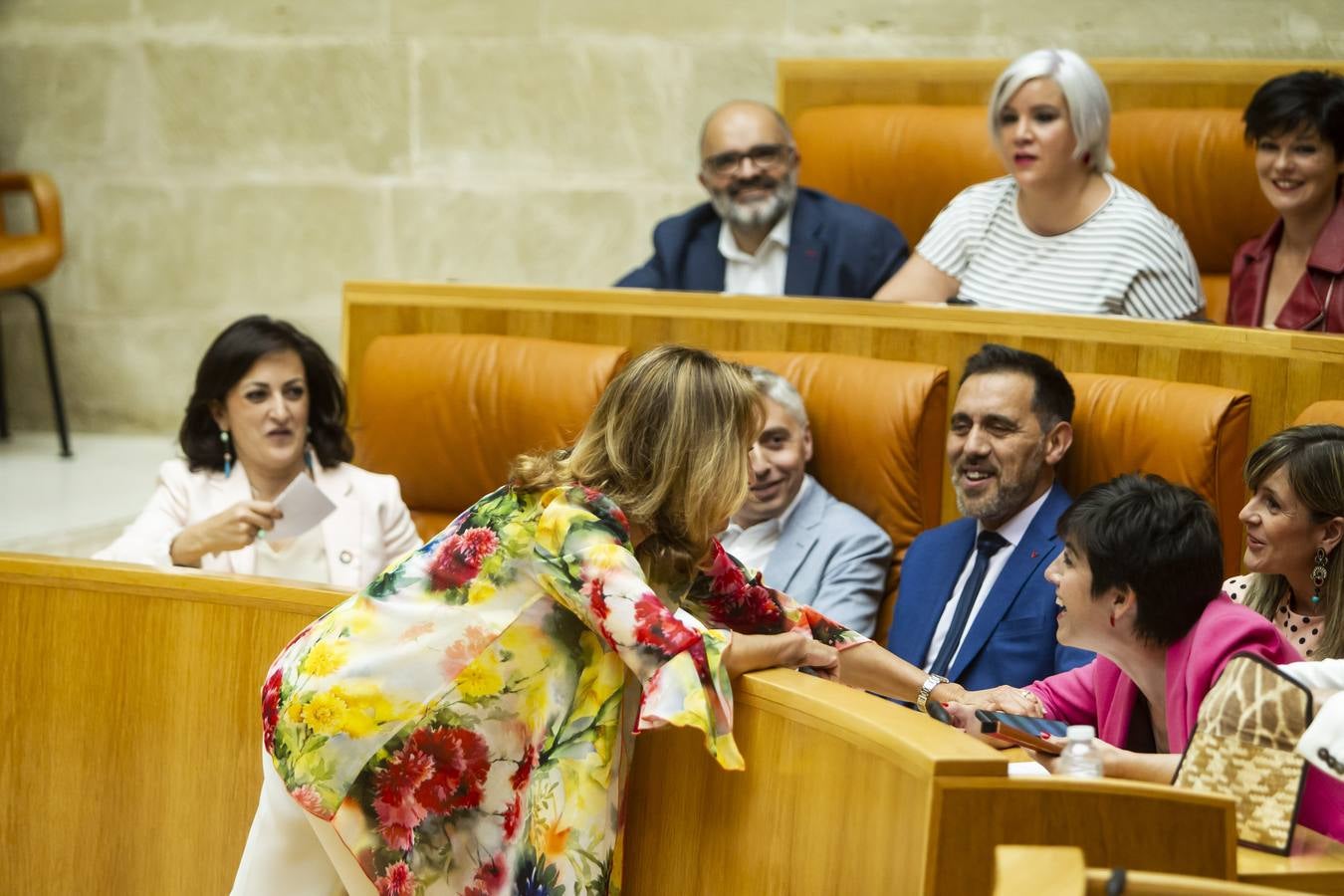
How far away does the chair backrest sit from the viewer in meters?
3.31

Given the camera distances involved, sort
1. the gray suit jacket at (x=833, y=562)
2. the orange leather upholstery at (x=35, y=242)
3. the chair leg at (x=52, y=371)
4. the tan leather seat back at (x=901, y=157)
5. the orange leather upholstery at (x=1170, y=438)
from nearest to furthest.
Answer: the orange leather upholstery at (x=1170, y=438)
the gray suit jacket at (x=833, y=562)
the tan leather seat back at (x=901, y=157)
the orange leather upholstery at (x=35, y=242)
the chair leg at (x=52, y=371)

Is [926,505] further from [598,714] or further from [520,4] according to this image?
[520,4]

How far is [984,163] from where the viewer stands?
4.04 m

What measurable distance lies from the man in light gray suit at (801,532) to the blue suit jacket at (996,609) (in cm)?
9

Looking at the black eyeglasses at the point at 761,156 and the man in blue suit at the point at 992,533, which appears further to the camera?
the black eyeglasses at the point at 761,156

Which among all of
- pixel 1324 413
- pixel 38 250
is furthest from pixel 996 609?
pixel 38 250

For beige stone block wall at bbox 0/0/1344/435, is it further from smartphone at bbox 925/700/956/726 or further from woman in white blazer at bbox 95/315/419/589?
smartphone at bbox 925/700/956/726

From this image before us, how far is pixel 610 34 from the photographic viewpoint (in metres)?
5.19

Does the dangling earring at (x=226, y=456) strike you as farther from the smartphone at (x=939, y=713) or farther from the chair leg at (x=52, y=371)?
the chair leg at (x=52, y=371)

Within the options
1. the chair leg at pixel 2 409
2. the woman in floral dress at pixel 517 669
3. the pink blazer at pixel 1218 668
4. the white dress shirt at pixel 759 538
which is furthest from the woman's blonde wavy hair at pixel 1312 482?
the chair leg at pixel 2 409

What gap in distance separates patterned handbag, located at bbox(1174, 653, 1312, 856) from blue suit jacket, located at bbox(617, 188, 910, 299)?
2157 millimetres

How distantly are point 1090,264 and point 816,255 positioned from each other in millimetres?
720

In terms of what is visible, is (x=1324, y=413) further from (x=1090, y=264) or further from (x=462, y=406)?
(x=462, y=406)

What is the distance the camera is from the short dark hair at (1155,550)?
1961mm
